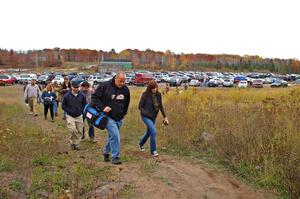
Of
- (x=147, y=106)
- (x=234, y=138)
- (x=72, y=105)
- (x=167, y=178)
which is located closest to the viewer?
(x=167, y=178)

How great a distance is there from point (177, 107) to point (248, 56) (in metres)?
170

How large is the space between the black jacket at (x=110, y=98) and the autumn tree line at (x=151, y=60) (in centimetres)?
11582

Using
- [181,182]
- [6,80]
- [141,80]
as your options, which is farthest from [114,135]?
[6,80]

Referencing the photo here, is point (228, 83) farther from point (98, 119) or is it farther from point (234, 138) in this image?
point (98, 119)

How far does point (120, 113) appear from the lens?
7363 mm

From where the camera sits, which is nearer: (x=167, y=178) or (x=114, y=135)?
(x=167, y=178)

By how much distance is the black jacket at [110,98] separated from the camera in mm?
7227

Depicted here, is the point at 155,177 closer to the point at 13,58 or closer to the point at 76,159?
the point at 76,159

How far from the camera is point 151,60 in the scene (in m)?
151

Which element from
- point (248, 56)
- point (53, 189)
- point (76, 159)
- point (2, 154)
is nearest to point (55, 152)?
point (76, 159)

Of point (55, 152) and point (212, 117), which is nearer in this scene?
point (55, 152)

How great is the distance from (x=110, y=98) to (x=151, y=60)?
144m

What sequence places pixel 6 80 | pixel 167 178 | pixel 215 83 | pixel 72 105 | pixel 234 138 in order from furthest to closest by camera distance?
pixel 6 80 → pixel 215 83 → pixel 234 138 → pixel 72 105 → pixel 167 178

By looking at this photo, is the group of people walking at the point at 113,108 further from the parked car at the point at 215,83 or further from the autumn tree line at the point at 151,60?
the autumn tree line at the point at 151,60
